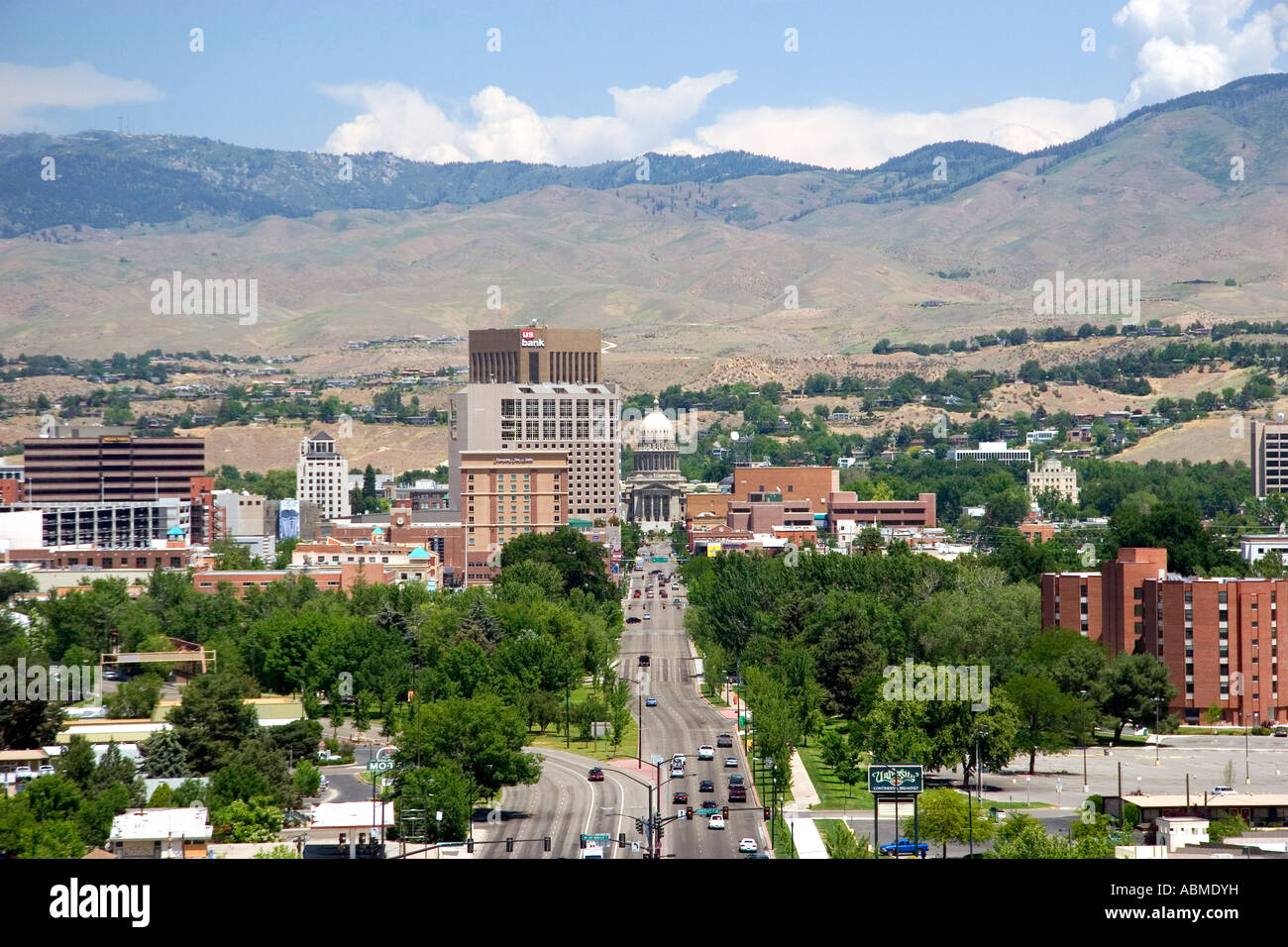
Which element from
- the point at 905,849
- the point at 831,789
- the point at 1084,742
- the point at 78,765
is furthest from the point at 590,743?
the point at 905,849

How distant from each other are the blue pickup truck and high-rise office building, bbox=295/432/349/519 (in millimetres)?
143058

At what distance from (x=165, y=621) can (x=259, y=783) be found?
155 feet

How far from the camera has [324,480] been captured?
18388 centimetres

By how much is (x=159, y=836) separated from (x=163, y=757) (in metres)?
10.7

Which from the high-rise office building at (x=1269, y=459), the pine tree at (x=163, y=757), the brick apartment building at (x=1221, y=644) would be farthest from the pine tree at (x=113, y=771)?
the high-rise office building at (x=1269, y=459)

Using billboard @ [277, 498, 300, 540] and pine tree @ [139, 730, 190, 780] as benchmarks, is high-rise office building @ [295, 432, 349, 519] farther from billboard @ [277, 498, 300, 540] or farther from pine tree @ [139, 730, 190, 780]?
pine tree @ [139, 730, 190, 780]

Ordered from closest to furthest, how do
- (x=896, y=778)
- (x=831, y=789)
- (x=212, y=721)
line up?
1. (x=896, y=778)
2. (x=212, y=721)
3. (x=831, y=789)

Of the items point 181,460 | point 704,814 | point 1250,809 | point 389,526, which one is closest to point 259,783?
point 704,814

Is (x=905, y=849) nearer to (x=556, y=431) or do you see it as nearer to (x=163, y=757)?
(x=163, y=757)

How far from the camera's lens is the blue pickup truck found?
40.1 m

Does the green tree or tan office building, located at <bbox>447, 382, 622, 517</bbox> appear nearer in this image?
the green tree

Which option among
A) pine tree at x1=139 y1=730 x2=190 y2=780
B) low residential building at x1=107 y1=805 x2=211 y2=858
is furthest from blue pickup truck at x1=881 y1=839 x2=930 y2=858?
pine tree at x1=139 y1=730 x2=190 y2=780
